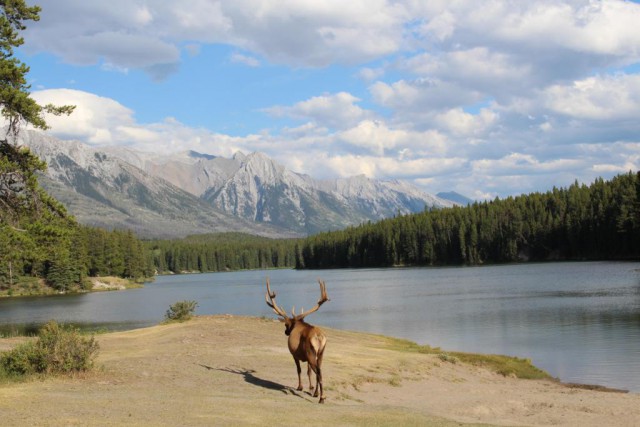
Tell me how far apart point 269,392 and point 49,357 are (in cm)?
757

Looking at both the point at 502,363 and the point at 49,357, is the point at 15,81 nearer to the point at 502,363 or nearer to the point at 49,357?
the point at 49,357

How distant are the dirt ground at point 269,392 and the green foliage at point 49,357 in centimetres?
67

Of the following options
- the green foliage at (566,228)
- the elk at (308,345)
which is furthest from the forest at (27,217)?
the green foliage at (566,228)

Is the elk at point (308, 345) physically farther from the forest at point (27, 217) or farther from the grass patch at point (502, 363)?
the forest at point (27, 217)

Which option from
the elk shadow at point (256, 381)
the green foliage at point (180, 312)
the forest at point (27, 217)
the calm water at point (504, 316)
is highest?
the forest at point (27, 217)

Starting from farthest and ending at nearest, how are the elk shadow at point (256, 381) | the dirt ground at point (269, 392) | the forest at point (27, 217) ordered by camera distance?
the forest at point (27, 217) < the elk shadow at point (256, 381) < the dirt ground at point (269, 392)

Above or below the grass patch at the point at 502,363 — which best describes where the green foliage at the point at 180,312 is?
above

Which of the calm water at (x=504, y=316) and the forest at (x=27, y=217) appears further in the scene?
the calm water at (x=504, y=316)

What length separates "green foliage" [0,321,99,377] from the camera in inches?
835

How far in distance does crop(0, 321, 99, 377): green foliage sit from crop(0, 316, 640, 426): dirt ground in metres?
0.67

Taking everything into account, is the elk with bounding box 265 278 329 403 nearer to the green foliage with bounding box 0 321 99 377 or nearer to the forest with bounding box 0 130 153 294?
the green foliage with bounding box 0 321 99 377

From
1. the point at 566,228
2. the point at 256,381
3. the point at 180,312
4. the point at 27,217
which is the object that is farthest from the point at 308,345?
the point at 566,228

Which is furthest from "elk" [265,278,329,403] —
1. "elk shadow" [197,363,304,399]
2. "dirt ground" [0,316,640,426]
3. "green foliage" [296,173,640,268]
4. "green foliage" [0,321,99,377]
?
"green foliage" [296,173,640,268]

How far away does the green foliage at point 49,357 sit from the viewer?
21.2 meters
